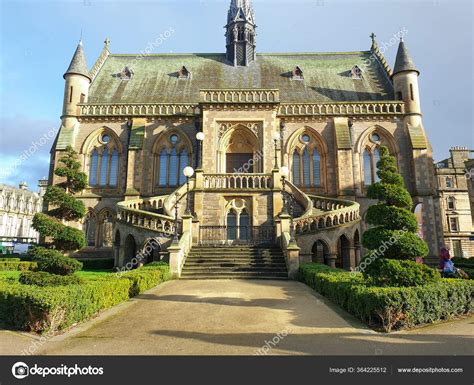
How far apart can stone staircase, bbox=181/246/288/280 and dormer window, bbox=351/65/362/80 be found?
23301 millimetres

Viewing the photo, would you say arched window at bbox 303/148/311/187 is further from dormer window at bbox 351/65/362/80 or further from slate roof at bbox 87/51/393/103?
dormer window at bbox 351/65/362/80

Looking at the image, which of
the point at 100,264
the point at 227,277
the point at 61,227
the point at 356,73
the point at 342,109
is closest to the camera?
the point at 61,227

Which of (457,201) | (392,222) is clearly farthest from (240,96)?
(457,201)

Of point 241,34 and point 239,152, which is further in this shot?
point 241,34

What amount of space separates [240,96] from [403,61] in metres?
16.2

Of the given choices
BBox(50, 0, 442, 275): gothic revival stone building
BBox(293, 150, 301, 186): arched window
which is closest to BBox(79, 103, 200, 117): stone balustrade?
BBox(50, 0, 442, 275): gothic revival stone building

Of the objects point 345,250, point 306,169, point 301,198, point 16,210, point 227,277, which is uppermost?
point 16,210

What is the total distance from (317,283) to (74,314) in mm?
8354

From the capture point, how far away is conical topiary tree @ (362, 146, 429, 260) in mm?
10477

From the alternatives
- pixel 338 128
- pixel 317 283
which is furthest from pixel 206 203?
pixel 338 128

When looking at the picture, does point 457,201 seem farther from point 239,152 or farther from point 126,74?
point 126,74

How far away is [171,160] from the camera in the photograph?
30797 mm
